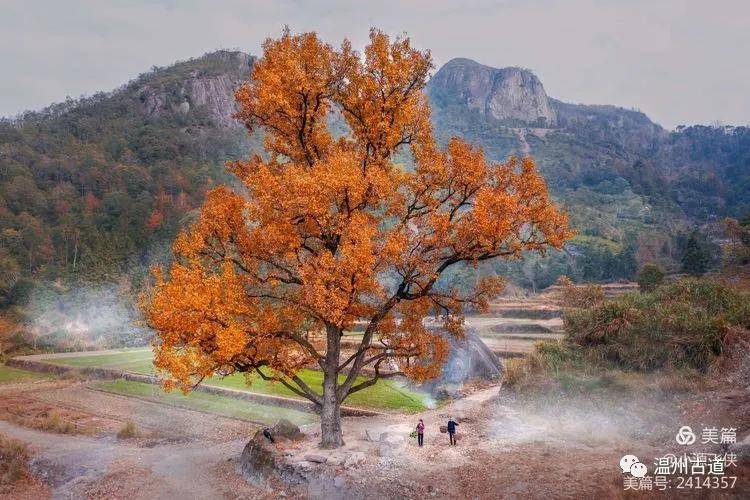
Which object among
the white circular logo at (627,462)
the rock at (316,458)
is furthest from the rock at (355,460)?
the white circular logo at (627,462)

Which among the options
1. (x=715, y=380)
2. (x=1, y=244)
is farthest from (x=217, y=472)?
(x=1, y=244)

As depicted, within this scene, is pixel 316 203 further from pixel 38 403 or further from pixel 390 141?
pixel 38 403

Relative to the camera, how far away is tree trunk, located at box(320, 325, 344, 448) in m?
13.6

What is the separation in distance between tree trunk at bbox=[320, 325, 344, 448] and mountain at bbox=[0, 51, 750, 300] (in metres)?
44.8

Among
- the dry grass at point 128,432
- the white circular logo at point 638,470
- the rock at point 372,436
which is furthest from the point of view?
the dry grass at point 128,432

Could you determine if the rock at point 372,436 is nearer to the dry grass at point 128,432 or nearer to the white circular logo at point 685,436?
the white circular logo at point 685,436

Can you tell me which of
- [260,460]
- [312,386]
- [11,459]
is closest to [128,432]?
[11,459]

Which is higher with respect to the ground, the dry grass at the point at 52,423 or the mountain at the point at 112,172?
the mountain at the point at 112,172

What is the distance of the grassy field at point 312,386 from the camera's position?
2083 centimetres

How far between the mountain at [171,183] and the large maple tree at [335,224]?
146 feet

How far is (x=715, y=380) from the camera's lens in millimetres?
15523

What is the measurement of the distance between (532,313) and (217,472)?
39.5 m

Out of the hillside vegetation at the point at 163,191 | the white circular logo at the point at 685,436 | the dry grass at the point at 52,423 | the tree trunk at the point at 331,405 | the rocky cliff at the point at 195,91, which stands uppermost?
the rocky cliff at the point at 195,91

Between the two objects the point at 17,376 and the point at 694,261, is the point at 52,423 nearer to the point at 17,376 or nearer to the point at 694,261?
the point at 17,376
